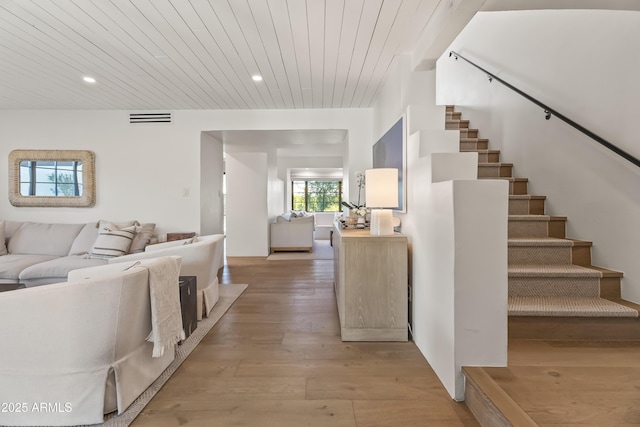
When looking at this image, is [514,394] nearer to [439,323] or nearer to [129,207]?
[439,323]

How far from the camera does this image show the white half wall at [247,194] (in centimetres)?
608

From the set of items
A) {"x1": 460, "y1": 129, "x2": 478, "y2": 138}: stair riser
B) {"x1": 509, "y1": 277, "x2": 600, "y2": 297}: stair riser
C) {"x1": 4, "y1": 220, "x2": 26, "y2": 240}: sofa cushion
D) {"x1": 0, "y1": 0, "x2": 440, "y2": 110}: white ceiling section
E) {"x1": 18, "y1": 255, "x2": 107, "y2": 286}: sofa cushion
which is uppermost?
{"x1": 0, "y1": 0, "x2": 440, "y2": 110}: white ceiling section

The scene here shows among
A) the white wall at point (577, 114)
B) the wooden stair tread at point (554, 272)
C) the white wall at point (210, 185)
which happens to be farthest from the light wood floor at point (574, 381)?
the white wall at point (210, 185)

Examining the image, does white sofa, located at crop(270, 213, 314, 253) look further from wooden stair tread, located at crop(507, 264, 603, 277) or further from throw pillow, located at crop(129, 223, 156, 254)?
wooden stair tread, located at crop(507, 264, 603, 277)

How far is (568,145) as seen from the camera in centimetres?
247

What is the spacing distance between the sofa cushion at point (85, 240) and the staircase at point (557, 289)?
474 centimetres

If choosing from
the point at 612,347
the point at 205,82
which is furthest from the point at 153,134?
the point at 612,347

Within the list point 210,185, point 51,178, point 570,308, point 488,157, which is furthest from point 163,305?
point 51,178

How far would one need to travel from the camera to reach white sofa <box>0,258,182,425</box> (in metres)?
1.35

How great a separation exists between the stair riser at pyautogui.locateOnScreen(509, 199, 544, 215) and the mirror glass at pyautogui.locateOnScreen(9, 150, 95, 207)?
222 inches

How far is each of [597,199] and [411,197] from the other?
1425mm

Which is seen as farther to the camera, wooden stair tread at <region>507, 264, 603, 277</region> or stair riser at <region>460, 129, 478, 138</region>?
stair riser at <region>460, 129, 478, 138</region>

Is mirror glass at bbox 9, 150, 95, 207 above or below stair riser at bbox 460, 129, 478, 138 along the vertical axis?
below

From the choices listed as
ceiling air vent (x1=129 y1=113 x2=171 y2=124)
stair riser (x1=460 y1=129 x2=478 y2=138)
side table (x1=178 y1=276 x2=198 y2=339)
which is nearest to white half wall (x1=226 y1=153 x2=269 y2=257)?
ceiling air vent (x1=129 y1=113 x2=171 y2=124)
